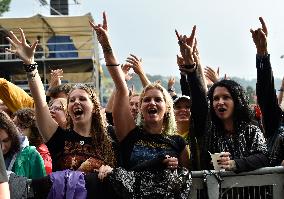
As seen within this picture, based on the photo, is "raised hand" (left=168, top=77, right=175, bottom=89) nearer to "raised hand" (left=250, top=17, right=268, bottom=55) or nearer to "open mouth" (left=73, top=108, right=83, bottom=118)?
"raised hand" (left=250, top=17, right=268, bottom=55)

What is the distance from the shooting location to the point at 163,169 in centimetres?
404

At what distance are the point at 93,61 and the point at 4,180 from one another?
51.6ft

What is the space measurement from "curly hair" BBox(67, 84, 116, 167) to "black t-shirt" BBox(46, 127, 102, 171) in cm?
6

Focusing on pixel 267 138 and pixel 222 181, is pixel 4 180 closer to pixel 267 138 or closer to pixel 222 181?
pixel 222 181

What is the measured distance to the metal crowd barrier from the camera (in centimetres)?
398

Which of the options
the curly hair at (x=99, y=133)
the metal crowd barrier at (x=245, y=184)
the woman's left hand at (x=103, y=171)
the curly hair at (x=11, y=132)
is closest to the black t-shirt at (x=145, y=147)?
the curly hair at (x=99, y=133)

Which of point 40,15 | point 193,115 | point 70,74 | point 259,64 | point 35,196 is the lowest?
point 35,196

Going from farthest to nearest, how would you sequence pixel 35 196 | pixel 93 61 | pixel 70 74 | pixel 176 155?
pixel 70 74, pixel 93 61, pixel 176 155, pixel 35 196

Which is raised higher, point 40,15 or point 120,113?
point 40,15

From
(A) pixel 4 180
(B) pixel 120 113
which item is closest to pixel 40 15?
(B) pixel 120 113

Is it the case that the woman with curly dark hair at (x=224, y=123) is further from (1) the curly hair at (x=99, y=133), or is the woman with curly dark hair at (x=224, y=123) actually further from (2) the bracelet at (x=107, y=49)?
(1) the curly hair at (x=99, y=133)

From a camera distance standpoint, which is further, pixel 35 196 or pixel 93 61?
pixel 93 61

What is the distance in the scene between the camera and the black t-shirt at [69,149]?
4.13 meters

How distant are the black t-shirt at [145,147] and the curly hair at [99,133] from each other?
4.5 inches
